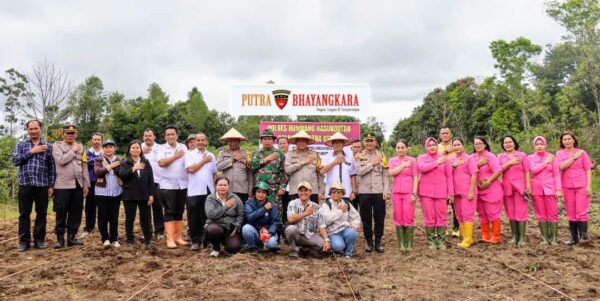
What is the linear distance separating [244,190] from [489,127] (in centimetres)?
3113

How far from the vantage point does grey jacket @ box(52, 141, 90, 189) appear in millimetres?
6453

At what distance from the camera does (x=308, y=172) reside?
6.70 m

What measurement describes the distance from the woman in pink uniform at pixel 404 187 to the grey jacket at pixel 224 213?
209 cm

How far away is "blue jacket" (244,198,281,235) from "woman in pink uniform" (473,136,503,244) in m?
2.96

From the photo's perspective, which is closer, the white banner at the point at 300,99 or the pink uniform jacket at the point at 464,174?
the pink uniform jacket at the point at 464,174

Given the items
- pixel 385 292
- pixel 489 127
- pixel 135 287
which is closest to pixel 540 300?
pixel 385 292

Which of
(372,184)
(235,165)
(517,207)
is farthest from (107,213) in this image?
(517,207)

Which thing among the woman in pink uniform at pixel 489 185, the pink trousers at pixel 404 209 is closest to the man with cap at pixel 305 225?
the pink trousers at pixel 404 209

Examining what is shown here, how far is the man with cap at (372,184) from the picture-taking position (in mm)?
6562

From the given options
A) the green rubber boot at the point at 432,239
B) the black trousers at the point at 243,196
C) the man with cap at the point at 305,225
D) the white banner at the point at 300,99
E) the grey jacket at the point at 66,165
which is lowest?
the green rubber boot at the point at 432,239

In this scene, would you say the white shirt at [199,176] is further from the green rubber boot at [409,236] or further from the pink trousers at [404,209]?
the green rubber boot at [409,236]

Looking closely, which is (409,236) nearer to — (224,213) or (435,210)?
(435,210)

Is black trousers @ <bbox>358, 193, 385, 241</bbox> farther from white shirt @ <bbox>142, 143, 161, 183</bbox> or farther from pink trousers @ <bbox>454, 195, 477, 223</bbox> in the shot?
white shirt @ <bbox>142, 143, 161, 183</bbox>

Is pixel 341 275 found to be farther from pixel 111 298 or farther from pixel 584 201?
pixel 584 201
